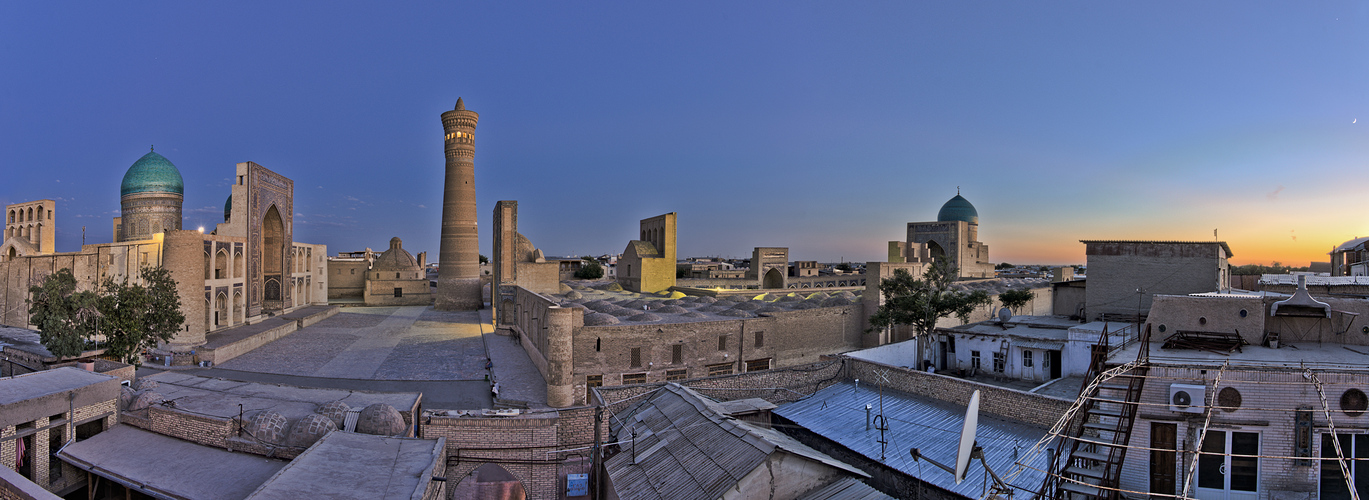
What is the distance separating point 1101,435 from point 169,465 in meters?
12.1

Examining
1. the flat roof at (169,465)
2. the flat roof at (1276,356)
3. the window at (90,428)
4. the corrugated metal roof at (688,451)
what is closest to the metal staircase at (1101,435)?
the flat roof at (1276,356)

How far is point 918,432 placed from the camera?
31.4ft

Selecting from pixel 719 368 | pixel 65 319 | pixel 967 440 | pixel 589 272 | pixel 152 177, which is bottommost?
pixel 719 368

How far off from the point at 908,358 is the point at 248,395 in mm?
15006

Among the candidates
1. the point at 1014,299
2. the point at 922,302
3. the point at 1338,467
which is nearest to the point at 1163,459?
the point at 1338,467

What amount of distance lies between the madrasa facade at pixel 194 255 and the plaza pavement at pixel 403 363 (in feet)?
9.23

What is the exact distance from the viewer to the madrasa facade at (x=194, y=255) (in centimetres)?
2045

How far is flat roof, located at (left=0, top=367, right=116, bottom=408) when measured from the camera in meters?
9.04

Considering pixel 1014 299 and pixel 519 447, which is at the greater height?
pixel 1014 299

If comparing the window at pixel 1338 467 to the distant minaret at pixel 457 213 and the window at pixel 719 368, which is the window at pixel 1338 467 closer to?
the window at pixel 719 368

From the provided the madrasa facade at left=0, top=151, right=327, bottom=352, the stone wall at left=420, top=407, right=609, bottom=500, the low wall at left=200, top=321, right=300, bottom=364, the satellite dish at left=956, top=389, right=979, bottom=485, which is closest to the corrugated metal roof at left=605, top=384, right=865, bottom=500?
the stone wall at left=420, top=407, right=609, bottom=500

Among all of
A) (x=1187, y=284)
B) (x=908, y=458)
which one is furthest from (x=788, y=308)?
(x=908, y=458)

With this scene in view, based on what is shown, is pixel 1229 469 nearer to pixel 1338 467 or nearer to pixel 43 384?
pixel 1338 467

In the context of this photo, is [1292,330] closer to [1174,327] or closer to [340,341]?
[1174,327]
